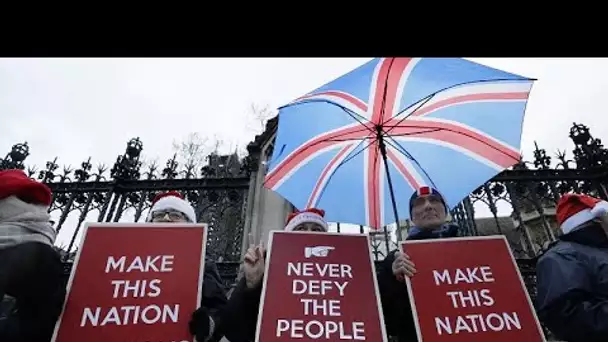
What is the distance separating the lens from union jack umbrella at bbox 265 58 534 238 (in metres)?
3.83

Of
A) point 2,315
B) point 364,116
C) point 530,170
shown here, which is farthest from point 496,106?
point 2,315

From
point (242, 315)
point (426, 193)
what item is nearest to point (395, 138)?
point (426, 193)

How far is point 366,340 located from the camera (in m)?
2.64

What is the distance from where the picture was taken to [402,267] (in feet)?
10.1

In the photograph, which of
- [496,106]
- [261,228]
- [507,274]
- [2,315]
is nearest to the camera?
[2,315]

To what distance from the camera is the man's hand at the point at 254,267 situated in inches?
121

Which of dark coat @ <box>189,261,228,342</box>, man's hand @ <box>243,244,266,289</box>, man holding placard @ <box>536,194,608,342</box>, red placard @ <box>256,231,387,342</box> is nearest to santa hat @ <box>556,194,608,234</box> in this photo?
man holding placard @ <box>536,194,608,342</box>

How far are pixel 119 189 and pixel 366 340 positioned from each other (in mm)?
4662

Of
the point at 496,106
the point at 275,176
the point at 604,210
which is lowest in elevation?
the point at 604,210

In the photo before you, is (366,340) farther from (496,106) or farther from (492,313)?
(496,106)

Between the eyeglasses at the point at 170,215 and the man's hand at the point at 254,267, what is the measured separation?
1.09 m

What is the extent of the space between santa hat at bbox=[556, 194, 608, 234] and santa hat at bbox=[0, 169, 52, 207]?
3.57m

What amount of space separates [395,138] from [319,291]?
5.56 ft
